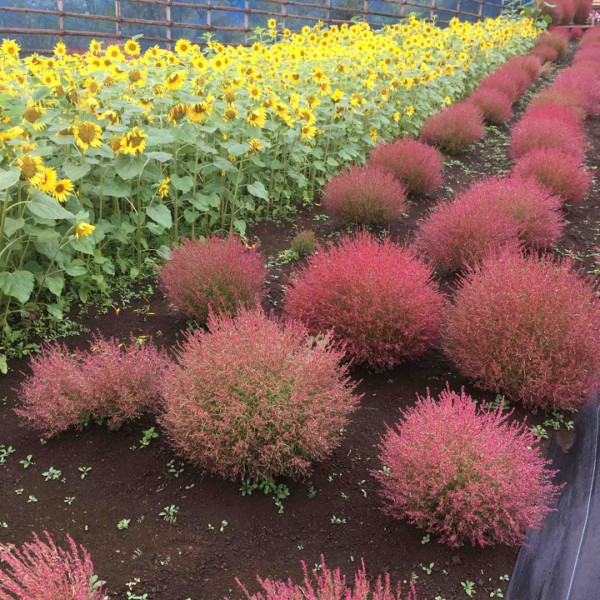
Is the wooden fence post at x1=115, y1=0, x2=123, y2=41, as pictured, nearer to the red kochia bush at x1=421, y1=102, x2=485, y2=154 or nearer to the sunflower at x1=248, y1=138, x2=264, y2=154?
the red kochia bush at x1=421, y1=102, x2=485, y2=154

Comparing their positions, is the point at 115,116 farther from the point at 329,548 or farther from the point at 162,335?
the point at 329,548

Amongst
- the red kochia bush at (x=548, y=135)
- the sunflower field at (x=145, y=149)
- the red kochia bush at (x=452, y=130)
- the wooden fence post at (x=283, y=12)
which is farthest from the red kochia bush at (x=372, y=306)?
the wooden fence post at (x=283, y=12)

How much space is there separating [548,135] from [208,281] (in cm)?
453

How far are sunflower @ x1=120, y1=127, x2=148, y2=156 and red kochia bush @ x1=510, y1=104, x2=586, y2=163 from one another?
14.0 ft

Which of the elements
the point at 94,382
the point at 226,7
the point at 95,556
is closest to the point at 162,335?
the point at 94,382

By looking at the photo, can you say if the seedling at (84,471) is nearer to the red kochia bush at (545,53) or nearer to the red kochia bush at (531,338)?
the red kochia bush at (531,338)

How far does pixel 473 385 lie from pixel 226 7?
34.3 ft

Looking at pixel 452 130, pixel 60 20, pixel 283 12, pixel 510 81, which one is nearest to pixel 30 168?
pixel 452 130

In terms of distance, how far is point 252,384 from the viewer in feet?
7.61

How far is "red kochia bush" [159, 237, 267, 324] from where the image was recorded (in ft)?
10.9

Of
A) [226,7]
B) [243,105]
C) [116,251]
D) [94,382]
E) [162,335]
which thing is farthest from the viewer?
[226,7]

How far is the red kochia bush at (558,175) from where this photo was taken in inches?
212

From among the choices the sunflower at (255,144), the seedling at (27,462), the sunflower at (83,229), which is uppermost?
the sunflower at (255,144)

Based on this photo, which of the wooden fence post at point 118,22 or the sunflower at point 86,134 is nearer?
the sunflower at point 86,134
